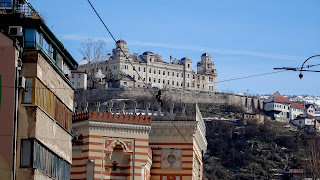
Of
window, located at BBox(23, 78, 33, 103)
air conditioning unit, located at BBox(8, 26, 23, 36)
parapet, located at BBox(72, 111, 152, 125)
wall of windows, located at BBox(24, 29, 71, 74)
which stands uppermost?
Result: air conditioning unit, located at BBox(8, 26, 23, 36)

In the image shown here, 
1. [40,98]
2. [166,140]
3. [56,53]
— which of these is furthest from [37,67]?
[166,140]

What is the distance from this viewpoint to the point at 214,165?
7726 inches

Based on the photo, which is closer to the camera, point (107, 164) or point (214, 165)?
point (107, 164)

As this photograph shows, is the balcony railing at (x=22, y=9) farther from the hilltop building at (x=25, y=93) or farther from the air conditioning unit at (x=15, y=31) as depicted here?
the air conditioning unit at (x=15, y=31)

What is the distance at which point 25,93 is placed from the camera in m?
28.5

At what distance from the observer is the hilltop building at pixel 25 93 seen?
91.9 ft

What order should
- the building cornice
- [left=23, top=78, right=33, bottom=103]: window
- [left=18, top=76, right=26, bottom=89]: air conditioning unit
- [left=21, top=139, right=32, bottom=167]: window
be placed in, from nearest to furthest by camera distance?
1. [left=18, top=76, right=26, bottom=89]: air conditioning unit
2. [left=21, top=139, right=32, bottom=167]: window
3. [left=23, top=78, right=33, bottom=103]: window
4. the building cornice

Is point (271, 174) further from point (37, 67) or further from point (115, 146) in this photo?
point (37, 67)

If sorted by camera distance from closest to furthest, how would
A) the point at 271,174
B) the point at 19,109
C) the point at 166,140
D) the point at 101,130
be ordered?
the point at 19,109
the point at 101,130
the point at 166,140
the point at 271,174

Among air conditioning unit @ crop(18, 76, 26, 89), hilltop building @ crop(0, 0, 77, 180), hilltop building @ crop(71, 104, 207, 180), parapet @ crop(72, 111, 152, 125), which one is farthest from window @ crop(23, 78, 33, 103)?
parapet @ crop(72, 111, 152, 125)

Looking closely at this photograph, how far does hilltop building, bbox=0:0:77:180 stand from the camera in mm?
28000

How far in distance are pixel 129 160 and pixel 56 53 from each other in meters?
16.6

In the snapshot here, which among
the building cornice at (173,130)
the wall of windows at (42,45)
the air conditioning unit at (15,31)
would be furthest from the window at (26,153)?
the building cornice at (173,130)

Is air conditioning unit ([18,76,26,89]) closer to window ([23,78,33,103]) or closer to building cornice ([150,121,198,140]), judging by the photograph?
window ([23,78,33,103])
